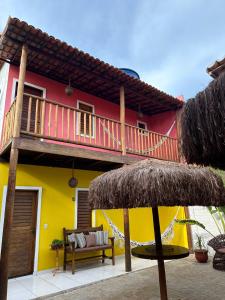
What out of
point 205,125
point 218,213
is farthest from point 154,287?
point 218,213

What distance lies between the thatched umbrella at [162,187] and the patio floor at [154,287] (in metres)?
2.75

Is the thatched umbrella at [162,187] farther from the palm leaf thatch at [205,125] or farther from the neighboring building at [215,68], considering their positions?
the neighboring building at [215,68]

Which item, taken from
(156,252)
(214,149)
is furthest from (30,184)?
(214,149)

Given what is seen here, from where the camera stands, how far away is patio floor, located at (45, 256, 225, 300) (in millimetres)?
4598

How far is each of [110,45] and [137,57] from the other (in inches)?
71.3

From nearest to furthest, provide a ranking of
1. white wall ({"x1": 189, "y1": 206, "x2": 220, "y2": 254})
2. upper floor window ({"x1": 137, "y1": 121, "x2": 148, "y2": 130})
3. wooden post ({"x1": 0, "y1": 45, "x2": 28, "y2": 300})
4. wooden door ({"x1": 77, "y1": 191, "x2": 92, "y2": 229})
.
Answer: wooden post ({"x1": 0, "y1": 45, "x2": 28, "y2": 300}), wooden door ({"x1": 77, "y1": 191, "x2": 92, "y2": 229}), white wall ({"x1": 189, "y1": 206, "x2": 220, "y2": 254}), upper floor window ({"x1": 137, "y1": 121, "x2": 148, "y2": 130})

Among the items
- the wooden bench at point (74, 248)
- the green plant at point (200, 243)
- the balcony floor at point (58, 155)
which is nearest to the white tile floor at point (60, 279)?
the wooden bench at point (74, 248)

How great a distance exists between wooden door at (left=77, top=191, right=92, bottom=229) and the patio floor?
211cm

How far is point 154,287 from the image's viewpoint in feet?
16.7

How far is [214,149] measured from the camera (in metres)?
2.58

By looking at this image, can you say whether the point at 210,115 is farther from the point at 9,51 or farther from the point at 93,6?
the point at 93,6

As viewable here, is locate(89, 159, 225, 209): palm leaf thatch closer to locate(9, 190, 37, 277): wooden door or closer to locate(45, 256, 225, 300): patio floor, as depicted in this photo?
locate(45, 256, 225, 300): patio floor

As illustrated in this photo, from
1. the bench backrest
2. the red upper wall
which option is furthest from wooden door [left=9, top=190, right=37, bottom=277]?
the red upper wall

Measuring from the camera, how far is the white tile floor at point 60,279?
4.90 metres
